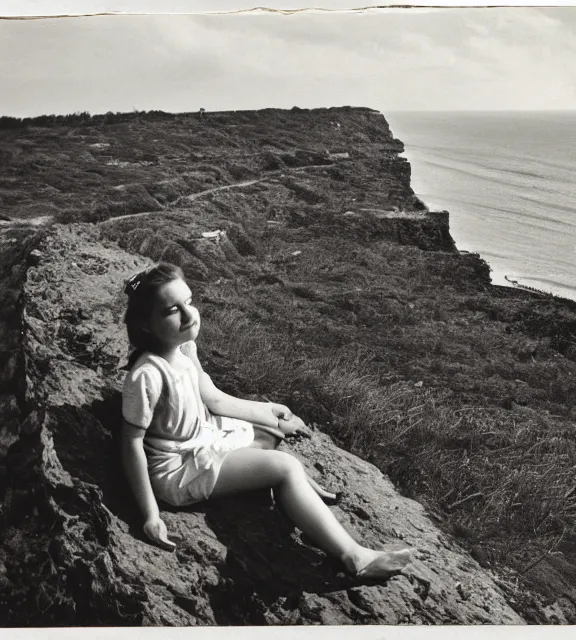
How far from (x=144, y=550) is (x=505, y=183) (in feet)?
9.22

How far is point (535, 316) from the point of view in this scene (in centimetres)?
391

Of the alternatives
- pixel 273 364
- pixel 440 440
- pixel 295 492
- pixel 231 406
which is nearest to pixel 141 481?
pixel 231 406

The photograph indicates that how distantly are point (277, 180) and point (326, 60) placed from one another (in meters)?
0.71

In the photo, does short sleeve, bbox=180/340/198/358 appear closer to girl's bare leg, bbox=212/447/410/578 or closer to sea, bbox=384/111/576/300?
girl's bare leg, bbox=212/447/410/578

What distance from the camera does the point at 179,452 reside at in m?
3.07

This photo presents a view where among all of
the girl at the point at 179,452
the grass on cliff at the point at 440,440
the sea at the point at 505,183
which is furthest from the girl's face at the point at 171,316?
the sea at the point at 505,183

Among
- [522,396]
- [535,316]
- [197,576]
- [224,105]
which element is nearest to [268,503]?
[197,576]

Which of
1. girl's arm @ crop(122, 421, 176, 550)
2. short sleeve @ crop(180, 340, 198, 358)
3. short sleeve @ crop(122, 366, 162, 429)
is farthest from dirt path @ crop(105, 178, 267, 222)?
girl's arm @ crop(122, 421, 176, 550)

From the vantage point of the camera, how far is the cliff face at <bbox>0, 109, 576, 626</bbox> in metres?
3.14

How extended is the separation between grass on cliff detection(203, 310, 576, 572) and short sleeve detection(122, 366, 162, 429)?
2.49 ft

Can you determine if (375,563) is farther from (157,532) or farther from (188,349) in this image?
(188,349)

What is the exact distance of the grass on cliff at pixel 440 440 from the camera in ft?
11.2

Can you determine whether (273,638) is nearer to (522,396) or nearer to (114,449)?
(114,449)

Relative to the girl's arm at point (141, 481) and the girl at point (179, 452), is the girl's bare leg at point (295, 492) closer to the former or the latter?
the girl at point (179, 452)
